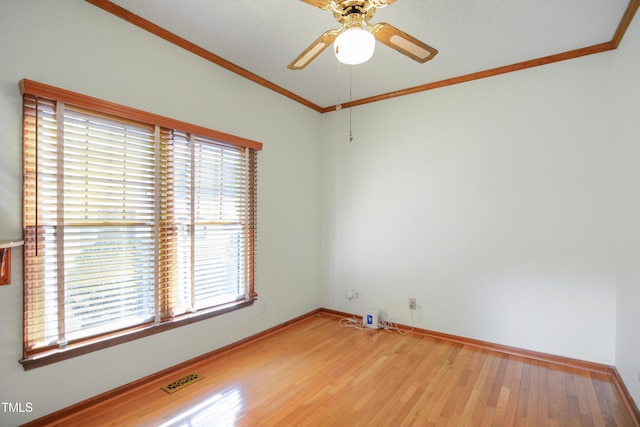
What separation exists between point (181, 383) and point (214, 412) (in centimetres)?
48

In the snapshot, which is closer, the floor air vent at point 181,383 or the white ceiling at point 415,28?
the white ceiling at point 415,28

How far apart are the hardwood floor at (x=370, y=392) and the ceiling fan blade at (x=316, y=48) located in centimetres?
230

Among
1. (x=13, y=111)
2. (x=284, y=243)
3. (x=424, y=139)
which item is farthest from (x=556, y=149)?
(x=13, y=111)

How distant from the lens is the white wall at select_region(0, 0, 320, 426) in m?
1.75

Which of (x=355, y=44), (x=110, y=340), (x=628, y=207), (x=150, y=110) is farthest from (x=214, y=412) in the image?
(x=628, y=207)

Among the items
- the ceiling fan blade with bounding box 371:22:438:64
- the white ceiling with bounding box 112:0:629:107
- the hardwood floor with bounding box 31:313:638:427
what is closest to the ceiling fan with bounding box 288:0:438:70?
the ceiling fan blade with bounding box 371:22:438:64

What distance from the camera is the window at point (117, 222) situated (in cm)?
184

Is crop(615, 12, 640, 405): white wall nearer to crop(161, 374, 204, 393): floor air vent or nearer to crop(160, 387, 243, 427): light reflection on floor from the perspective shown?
crop(160, 387, 243, 427): light reflection on floor

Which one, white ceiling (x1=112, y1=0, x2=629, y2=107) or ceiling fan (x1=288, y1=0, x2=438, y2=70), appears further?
white ceiling (x1=112, y1=0, x2=629, y2=107)

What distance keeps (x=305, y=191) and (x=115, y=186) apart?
2.17 metres

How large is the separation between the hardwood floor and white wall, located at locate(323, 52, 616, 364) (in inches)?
17.2

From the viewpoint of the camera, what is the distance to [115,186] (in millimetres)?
2162

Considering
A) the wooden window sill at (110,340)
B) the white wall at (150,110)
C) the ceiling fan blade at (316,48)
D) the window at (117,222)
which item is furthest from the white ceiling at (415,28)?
the wooden window sill at (110,340)

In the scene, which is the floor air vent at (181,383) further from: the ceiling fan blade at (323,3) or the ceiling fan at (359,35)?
the ceiling fan blade at (323,3)
